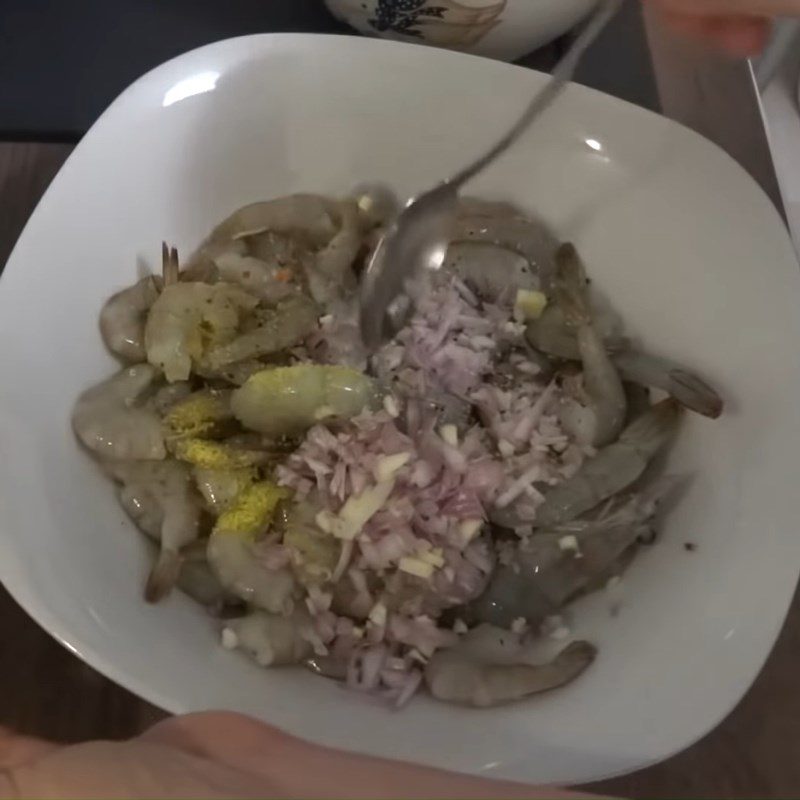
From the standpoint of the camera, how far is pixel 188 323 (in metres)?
0.87

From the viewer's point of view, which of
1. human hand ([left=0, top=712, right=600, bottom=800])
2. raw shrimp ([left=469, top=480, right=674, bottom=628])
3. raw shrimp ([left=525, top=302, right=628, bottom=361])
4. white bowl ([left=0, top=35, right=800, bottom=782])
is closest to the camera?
human hand ([left=0, top=712, right=600, bottom=800])

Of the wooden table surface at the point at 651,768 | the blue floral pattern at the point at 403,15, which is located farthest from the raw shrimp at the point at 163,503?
the blue floral pattern at the point at 403,15

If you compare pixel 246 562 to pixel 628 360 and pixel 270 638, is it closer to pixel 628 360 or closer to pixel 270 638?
pixel 270 638

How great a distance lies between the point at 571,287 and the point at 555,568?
26 cm

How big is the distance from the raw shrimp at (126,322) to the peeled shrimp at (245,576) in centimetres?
19

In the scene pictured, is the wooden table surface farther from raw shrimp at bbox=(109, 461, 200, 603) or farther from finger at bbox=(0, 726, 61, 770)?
finger at bbox=(0, 726, 61, 770)

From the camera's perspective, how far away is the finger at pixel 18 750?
17.9 inches

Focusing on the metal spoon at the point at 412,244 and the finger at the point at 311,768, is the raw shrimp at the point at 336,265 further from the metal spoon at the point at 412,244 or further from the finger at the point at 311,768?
the finger at the point at 311,768

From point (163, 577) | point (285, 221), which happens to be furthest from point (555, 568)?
point (285, 221)

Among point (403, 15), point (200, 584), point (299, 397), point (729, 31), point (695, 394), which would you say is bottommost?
point (200, 584)

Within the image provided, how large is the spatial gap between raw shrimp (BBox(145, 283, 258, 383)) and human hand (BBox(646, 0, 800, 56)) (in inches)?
17.5

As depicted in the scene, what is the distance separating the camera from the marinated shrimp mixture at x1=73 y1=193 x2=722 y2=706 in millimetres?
800

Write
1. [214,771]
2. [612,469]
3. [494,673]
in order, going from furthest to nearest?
[612,469], [494,673], [214,771]

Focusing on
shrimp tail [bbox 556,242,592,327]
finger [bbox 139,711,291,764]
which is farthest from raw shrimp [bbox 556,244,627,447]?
finger [bbox 139,711,291,764]
